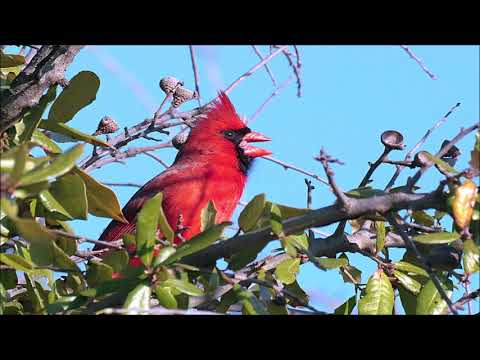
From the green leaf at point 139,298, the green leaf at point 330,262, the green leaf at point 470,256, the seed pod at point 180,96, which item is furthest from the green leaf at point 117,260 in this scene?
the seed pod at point 180,96

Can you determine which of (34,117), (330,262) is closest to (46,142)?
(34,117)

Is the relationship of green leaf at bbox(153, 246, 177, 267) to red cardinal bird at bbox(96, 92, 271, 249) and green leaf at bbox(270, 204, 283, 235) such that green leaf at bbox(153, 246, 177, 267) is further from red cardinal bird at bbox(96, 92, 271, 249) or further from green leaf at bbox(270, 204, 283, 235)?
red cardinal bird at bbox(96, 92, 271, 249)

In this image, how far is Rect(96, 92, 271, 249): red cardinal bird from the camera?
12.1 ft

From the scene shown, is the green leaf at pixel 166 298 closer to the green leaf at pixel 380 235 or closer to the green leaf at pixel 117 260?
the green leaf at pixel 117 260

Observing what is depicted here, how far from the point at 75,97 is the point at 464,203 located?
3.84ft

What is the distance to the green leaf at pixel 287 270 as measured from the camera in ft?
7.79

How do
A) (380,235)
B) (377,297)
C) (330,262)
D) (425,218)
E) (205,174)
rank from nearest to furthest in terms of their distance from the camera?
(330,262), (377,297), (380,235), (425,218), (205,174)

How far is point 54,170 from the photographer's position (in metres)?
1.71

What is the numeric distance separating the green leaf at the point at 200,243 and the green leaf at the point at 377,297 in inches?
23.5

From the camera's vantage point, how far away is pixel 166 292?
2.01m

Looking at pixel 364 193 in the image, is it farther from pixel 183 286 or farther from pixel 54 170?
pixel 54 170

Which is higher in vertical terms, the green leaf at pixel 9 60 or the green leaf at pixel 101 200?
the green leaf at pixel 9 60
